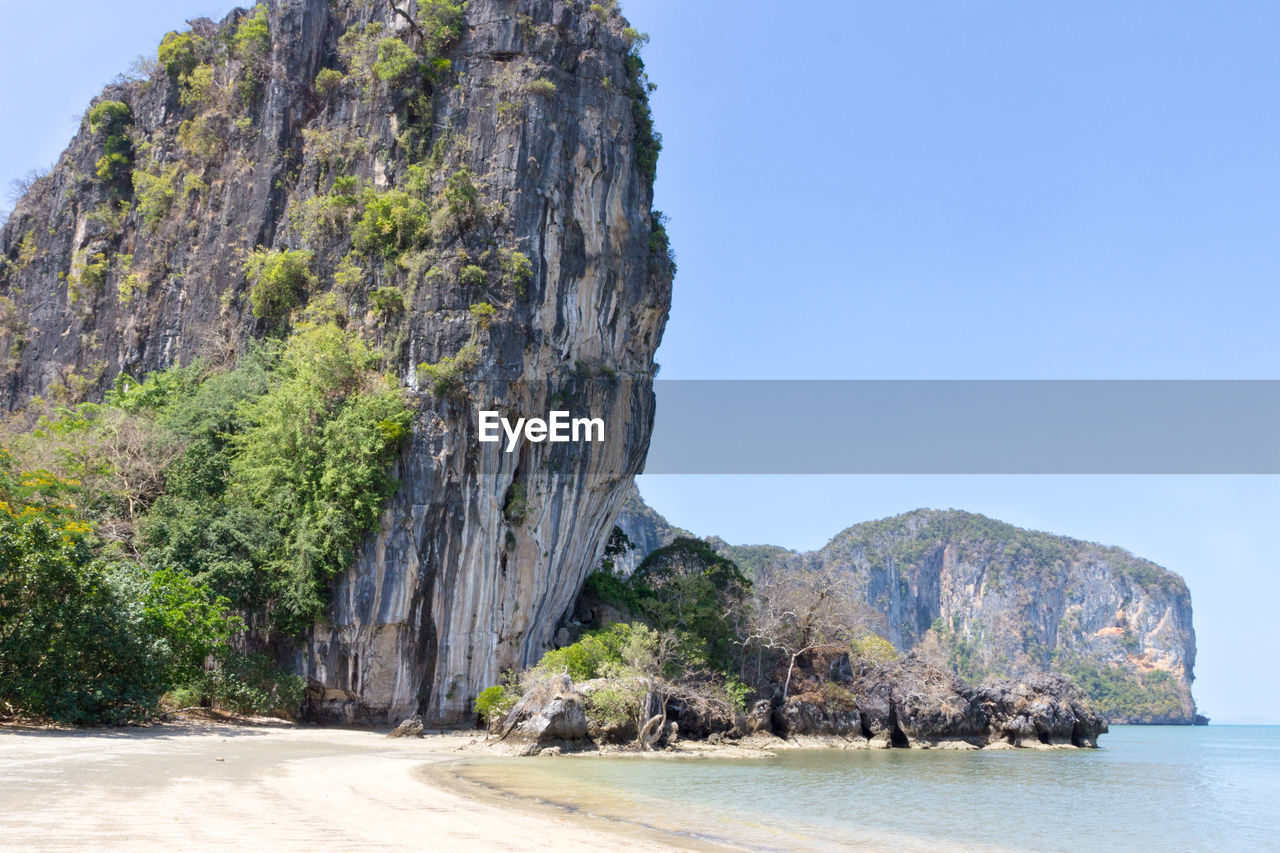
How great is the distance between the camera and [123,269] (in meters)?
35.5

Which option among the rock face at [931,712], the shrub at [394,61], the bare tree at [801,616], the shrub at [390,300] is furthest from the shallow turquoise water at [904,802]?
the shrub at [394,61]

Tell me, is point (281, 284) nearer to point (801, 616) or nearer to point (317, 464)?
point (317, 464)

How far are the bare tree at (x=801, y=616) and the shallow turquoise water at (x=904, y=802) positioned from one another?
6718mm

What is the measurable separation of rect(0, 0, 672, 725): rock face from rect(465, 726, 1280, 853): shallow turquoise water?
7677mm

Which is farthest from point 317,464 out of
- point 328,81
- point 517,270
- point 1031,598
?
A: point 1031,598

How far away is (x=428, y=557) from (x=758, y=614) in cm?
1252

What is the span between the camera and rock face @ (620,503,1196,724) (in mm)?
118500

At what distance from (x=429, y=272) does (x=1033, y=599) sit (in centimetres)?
12181

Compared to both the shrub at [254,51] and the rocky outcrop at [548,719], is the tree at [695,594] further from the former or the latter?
the shrub at [254,51]

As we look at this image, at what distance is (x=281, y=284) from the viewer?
98.7 feet

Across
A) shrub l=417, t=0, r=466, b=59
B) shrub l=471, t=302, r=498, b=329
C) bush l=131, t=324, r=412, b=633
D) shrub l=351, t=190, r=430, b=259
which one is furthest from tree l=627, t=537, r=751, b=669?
shrub l=417, t=0, r=466, b=59

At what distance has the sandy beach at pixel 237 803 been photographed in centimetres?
833

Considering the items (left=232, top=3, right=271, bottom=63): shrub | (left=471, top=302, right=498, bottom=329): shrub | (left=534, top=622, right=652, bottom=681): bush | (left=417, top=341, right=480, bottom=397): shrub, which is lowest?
(left=534, top=622, right=652, bottom=681): bush

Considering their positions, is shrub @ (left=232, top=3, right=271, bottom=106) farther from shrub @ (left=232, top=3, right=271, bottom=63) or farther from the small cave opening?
the small cave opening
